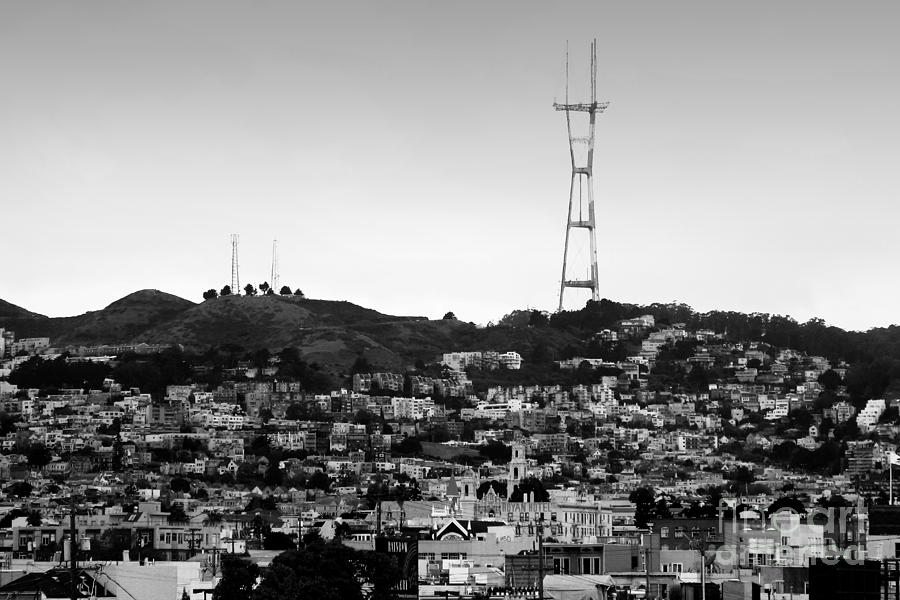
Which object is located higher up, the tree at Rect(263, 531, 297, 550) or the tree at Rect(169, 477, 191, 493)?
the tree at Rect(169, 477, 191, 493)

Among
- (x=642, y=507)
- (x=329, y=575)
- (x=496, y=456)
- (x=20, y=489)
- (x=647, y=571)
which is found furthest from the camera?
(x=496, y=456)

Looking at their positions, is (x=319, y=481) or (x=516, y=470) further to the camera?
(x=319, y=481)

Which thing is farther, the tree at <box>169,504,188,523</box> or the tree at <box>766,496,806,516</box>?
the tree at <box>169,504,188,523</box>

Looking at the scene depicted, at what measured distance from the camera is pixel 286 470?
18425 cm

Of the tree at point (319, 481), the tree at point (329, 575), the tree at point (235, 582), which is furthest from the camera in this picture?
the tree at point (319, 481)

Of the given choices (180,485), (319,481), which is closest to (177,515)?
(180,485)

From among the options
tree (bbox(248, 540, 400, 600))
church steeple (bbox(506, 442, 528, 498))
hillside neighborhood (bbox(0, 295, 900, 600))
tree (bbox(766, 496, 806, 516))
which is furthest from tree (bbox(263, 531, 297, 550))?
church steeple (bbox(506, 442, 528, 498))

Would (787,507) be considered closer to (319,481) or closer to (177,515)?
(177,515)

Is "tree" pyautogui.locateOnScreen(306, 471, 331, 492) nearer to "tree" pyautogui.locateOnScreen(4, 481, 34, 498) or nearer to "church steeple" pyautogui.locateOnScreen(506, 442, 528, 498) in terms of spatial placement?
"church steeple" pyautogui.locateOnScreen(506, 442, 528, 498)

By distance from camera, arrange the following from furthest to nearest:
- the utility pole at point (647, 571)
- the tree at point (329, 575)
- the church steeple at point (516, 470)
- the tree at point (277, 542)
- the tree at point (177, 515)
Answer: the church steeple at point (516, 470) → the tree at point (177, 515) → the tree at point (277, 542) → the tree at point (329, 575) → the utility pole at point (647, 571)

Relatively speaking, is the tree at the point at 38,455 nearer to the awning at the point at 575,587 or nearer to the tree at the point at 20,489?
the tree at the point at 20,489

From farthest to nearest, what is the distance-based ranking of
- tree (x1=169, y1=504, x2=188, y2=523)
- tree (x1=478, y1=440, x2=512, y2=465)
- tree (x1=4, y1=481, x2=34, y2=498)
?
tree (x1=478, y1=440, x2=512, y2=465) < tree (x1=4, y1=481, x2=34, y2=498) < tree (x1=169, y1=504, x2=188, y2=523)

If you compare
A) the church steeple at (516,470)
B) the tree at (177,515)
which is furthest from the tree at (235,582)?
the church steeple at (516,470)

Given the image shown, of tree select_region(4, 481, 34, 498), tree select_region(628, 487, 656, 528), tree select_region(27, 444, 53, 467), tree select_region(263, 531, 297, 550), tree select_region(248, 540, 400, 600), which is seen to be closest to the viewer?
tree select_region(248, 540, 400, 600)
